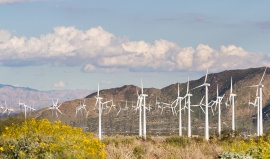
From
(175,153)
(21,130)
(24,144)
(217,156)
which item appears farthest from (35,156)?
(217,156)

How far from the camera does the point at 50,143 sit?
90.3 ft

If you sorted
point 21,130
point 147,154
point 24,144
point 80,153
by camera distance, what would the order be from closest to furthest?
point 80,153
point 24,144
point 21,130
point 147,154

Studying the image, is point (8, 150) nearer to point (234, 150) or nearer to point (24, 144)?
point (24, 144)

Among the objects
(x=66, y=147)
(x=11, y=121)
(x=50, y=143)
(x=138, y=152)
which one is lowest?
(x=138, y=152)

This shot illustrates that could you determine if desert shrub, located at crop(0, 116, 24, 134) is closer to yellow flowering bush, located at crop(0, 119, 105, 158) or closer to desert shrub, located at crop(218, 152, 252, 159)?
yellow flowering bush, located at crop(0, 119, 105, 158)

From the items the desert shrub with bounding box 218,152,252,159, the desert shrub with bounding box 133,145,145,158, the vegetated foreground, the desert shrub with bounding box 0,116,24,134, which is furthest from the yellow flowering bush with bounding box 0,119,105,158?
the desert shrub with bounding box 0,116,24,134

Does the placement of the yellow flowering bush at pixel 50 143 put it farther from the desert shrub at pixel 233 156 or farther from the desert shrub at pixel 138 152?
the desert shrub at pixel 233 156

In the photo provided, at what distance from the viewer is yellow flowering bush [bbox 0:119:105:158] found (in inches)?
1046

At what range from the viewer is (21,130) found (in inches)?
1188

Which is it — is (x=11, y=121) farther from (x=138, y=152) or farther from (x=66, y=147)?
(x=66, y=147)

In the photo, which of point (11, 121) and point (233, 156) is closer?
point (233, 156)

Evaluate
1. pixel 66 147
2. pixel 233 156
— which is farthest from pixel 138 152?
pixel 66 147

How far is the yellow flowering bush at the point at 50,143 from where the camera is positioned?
2658cm

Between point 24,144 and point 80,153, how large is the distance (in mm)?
3216
